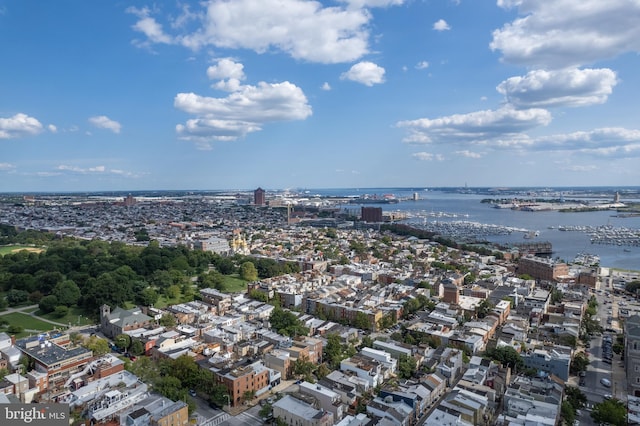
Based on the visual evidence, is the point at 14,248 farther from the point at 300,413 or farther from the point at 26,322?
the point at 300,413

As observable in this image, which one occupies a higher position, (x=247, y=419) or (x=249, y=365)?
(x=249, y=365)

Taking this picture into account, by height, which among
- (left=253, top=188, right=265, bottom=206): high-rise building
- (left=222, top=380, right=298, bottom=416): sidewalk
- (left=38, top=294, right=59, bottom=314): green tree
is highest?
(left=253, top=188, right=265, bottom=206): high-rise building

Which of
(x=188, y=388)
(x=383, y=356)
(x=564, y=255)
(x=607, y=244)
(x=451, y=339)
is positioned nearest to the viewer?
(x=188, y=388)

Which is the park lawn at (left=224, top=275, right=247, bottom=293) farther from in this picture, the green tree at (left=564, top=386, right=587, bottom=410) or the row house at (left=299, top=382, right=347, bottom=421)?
the green tree at (left=564, top=386, right=587, bottom=410)

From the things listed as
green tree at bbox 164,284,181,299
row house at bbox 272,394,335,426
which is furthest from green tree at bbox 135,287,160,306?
row house at bbox 272,394,335,426

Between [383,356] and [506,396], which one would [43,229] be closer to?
[383,356]

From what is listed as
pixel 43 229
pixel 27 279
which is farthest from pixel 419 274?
pixel 43 229
